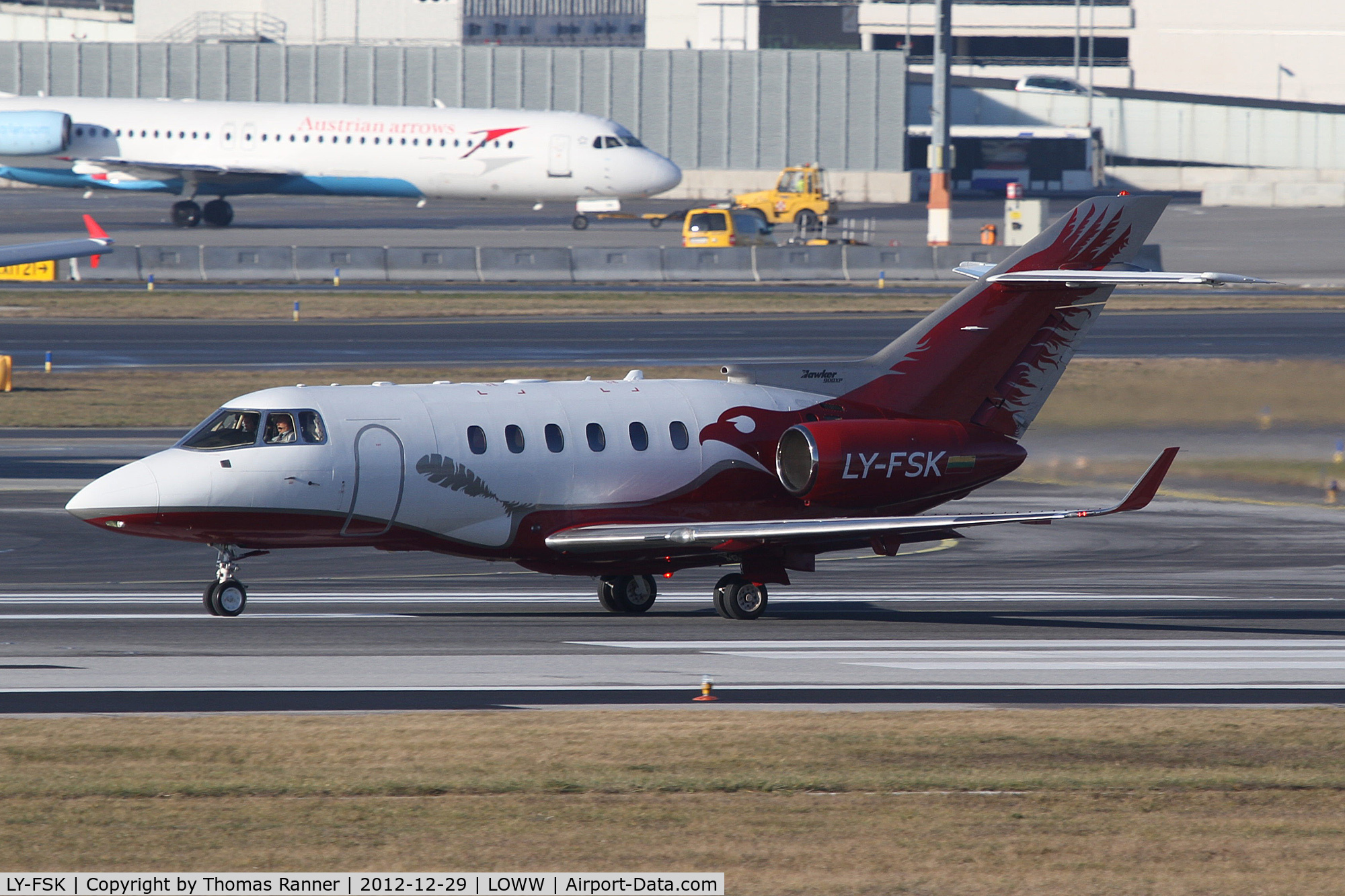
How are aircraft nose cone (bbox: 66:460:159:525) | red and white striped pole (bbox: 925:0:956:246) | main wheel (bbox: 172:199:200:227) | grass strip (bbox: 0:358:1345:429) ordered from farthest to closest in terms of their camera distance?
main wheel (bbox: 172:199:200:227) < red and white striped pole (bbox: 925:0:956:246) < grass strip (bbox: 0:358:1345:429) < aircraft nose cone (bbox: 66:460:159:525)

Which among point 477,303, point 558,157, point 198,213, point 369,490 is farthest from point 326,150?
point 369,490

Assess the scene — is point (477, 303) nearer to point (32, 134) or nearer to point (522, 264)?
point (522, 264)

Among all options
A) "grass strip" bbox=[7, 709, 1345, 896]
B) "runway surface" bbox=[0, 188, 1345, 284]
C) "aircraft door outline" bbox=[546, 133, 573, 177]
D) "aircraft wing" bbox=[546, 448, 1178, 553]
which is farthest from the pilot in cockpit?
"aircraft door outline" bbox=[546, 133, 573, 177]

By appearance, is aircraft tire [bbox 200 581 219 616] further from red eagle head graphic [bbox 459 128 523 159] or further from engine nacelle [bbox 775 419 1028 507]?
red eagle head graphic [bbox 459 128 523 159]

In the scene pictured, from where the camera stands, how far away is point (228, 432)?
21922 millimetres

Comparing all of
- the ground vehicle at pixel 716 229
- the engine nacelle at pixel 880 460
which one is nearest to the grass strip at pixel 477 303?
the ground vehicle at pixel 716 229

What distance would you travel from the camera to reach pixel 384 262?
76.2m

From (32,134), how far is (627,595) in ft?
234

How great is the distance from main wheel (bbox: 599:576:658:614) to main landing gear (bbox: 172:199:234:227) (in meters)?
72.8

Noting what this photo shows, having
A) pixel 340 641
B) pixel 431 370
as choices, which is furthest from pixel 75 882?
pixel 431 370

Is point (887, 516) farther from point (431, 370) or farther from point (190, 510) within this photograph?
point (431, 370)

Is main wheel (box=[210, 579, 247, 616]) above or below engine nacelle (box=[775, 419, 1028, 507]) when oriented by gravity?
below

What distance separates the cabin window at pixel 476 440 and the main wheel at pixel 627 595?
3044mm

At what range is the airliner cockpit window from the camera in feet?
71.5
